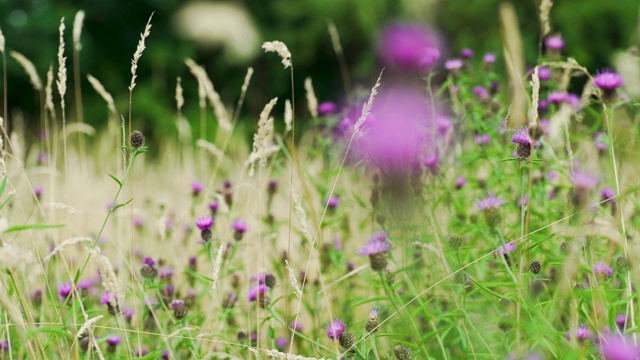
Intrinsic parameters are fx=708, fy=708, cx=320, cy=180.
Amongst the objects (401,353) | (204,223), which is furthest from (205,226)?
(401,353)

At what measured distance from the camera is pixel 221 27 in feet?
33.7

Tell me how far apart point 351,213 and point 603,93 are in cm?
115

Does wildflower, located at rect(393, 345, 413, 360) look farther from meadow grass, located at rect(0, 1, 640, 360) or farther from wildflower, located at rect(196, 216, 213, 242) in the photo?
wildflower, located at rect(196, 216, 213, 242)

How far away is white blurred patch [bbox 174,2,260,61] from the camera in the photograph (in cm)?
1009

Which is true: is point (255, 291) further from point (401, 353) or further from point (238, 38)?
point (238, 38)

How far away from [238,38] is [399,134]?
28.3 feet

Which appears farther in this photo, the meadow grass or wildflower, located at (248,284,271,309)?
wildflower, located at (248,284,271,309)

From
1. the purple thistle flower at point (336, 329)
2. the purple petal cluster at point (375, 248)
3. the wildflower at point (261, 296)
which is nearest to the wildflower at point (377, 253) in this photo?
the purple petal cluster at point (375, 248)

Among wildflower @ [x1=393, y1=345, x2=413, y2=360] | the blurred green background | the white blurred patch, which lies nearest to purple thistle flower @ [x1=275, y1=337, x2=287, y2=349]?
wildflower @ [x1=393, y1=345, x2=413, y2=360]

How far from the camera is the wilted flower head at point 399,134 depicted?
1.62 meters

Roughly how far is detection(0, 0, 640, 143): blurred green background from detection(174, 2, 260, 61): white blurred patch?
0.01m

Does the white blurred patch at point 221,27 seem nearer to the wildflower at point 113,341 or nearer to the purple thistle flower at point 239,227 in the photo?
the purple thistle flower at point 239,227

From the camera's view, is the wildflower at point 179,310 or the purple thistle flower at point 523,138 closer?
the purple thistle flower at point 523,138

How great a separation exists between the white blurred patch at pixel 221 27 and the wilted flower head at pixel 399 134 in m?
8.18
